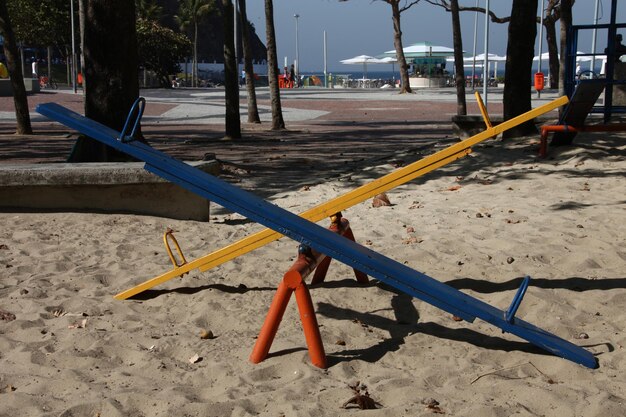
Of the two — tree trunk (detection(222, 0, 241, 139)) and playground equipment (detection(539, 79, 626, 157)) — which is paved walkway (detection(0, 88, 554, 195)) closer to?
tree trunk (detection(222, 0, 241, 139))

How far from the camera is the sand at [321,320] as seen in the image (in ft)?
12.0

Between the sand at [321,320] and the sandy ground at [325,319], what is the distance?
0.04ft

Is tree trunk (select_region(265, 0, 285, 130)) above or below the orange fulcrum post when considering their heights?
above

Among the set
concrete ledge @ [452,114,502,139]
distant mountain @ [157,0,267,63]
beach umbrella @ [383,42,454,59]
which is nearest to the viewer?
concrete ledge @ [452,114,502,139]

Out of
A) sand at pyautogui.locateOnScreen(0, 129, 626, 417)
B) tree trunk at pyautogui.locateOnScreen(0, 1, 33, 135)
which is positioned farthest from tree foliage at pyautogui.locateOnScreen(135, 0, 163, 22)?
sand at pyautogui.locateOnScreen(0, 129, 626, 417)

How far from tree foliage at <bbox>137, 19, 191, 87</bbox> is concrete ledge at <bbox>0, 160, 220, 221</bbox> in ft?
151

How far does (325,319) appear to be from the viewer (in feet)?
15.5

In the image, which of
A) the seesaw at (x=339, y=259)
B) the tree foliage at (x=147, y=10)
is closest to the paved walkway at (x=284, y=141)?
the seesaw at (x=339, y=259)

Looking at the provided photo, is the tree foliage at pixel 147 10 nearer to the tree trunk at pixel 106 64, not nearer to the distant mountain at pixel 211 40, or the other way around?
the distant mountain at pixel 211 40

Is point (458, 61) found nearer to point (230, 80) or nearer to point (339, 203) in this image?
point (230, 80)

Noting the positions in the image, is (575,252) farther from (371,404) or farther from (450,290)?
(371,404)

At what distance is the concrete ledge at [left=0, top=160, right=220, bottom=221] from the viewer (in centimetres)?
693

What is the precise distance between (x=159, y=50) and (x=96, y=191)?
1881 inches

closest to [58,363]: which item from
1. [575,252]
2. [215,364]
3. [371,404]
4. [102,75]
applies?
[215,364]
